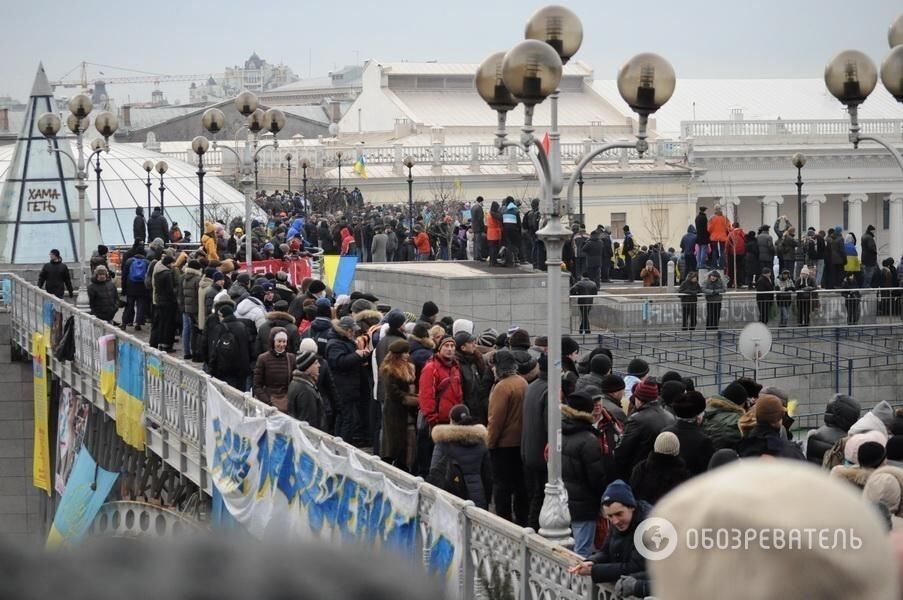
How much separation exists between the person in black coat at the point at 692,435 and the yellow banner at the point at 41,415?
799 inches

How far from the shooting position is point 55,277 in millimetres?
29922

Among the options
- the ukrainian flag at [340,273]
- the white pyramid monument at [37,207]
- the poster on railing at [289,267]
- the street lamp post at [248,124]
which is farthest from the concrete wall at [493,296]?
the white pyramid monument at [37,207]

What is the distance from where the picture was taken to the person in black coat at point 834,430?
10125mm

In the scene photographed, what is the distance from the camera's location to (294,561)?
1.21 metres

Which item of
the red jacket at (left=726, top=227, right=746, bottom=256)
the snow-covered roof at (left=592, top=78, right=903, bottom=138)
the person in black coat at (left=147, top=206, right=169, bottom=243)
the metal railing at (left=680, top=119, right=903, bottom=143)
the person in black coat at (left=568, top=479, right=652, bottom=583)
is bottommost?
the person in black coat at (left=568, top=479, right=652, bottom=583)

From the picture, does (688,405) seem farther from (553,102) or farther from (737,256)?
(737,256)

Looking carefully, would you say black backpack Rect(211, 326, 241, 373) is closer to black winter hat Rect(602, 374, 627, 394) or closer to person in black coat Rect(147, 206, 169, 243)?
black winter hat Rect(602, 374, 627, 394)

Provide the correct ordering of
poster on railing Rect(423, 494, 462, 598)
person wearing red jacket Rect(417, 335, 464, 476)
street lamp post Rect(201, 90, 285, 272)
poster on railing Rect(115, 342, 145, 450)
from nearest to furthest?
poster on railing Rect(423, 494, 462, 598) < person wearing red jacket Rect(417, 335, 464, 476) < poster on railing Rect(115, 342, 145, 450) < street lamp post Rect(201, 90, 285, 272)

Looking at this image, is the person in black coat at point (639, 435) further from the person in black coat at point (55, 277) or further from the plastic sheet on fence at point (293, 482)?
the person in black coat at point (55, 277)

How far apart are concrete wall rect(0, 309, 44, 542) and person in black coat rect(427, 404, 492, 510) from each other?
22501 millimetres

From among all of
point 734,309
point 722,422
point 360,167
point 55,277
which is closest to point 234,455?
point 722,422

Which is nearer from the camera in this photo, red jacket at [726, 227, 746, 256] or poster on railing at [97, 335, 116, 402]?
poster on railing at [97, 335, 116, 402]

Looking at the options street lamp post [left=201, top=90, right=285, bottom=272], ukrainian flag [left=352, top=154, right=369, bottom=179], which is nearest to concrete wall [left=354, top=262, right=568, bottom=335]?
street lamp post [left=201, top=90, right=285, bottom=272]

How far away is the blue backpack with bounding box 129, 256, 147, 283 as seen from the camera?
24.6m
